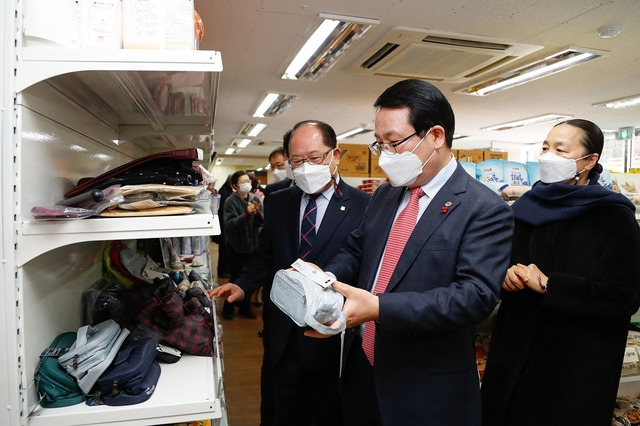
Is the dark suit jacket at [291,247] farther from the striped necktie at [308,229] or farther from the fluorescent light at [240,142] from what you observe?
the fluorescent light at [240,142]

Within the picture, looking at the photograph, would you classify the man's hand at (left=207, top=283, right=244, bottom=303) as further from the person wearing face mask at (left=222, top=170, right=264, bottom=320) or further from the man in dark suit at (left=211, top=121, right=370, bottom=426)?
the person wearing face mask at (left=222, top=170, right=264, bottom=320)

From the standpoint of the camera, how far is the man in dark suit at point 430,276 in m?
1.12

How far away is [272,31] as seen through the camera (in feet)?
12.3

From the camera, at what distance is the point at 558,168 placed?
1801 millimetres

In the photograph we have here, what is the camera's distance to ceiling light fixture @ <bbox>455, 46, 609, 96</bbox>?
4.09 meters

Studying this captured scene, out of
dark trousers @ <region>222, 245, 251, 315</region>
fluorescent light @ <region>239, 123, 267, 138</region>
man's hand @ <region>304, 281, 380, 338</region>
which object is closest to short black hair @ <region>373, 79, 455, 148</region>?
man's hand @ <region>304, 281, 380, 338</region>

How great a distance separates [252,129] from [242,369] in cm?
697

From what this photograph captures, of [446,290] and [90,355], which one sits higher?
[446,290]

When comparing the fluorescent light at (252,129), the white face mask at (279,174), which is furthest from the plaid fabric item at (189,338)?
the fluorescent light at (252,129)

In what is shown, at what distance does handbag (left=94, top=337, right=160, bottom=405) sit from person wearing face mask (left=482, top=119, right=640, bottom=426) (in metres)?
1.34

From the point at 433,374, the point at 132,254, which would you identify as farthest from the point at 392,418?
the point at 132,254

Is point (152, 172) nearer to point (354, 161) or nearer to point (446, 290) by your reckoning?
point (446, 290)

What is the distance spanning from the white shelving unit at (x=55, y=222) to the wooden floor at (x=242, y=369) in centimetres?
174

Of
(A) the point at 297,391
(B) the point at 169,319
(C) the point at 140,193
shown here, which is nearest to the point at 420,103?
(C) the point at 140,193
